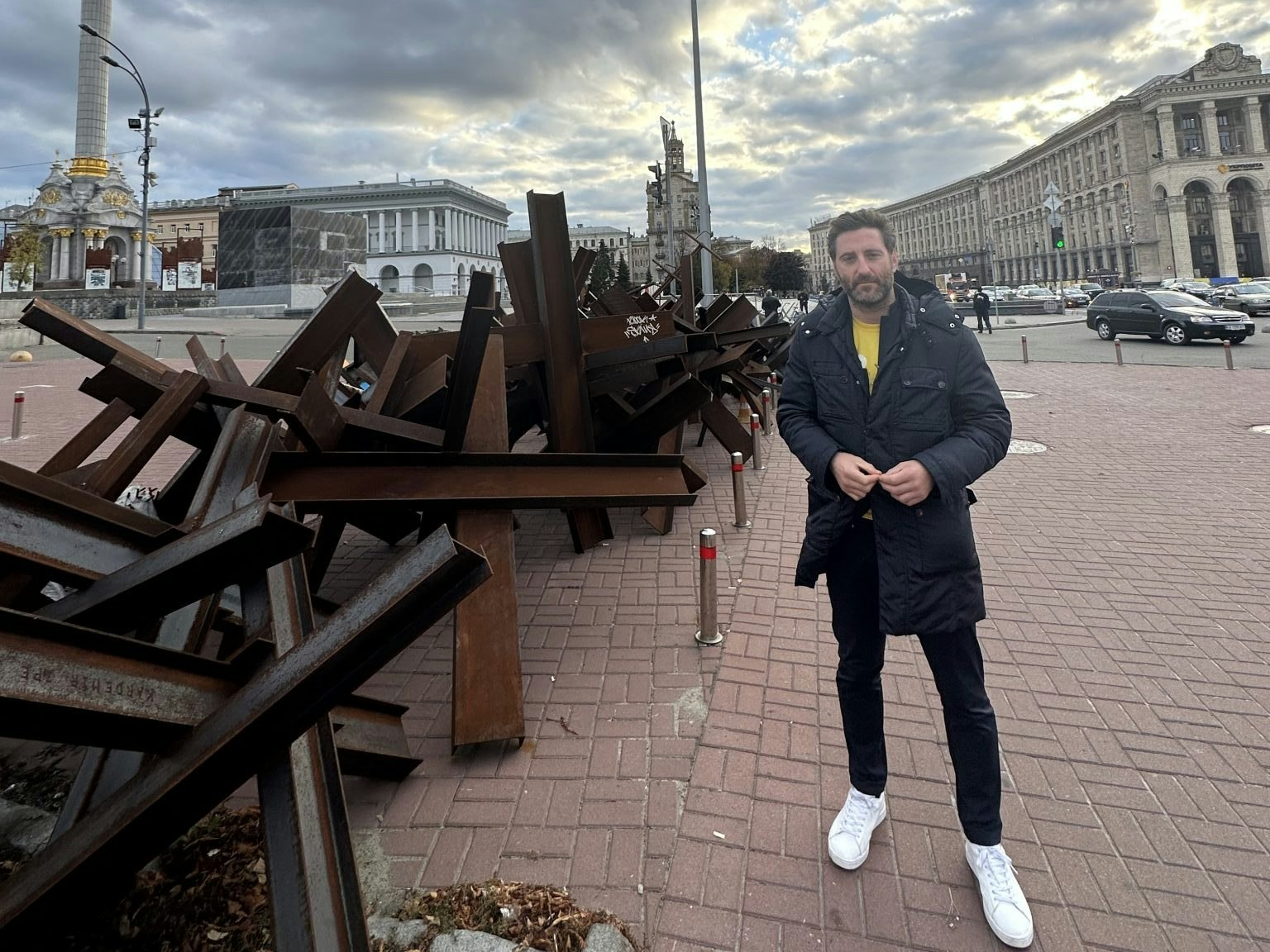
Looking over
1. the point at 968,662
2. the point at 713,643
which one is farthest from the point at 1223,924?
the point at 713,643

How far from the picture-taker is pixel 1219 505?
257 inches

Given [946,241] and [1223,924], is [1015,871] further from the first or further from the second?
[946,241]

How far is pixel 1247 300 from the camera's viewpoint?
30.9 metres

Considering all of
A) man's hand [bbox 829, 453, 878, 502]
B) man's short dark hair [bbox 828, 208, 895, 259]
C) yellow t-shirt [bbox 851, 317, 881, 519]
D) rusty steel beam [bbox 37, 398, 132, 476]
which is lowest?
rusty steel beam [bbox 37, 398, 132, 476]

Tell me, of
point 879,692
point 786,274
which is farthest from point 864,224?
point 786,274

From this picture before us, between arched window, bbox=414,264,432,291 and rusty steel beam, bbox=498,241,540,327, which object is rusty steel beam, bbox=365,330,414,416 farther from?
arched window, bbox=414,264,432,291

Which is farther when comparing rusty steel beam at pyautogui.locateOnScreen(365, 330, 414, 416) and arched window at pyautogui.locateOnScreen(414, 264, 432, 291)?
arched window at pyautogui.locateOnScreen(414, 264, 432, 291)

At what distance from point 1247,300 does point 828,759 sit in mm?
40726

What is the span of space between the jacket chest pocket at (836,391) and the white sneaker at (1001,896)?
1529 mm

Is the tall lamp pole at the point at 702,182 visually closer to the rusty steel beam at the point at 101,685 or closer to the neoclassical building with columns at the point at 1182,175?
the rusty steel beam at the point at 101,685

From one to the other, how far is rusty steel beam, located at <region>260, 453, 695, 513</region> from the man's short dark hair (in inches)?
65.4

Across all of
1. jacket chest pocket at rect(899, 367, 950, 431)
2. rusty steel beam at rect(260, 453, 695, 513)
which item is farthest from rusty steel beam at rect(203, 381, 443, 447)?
jacket chest pocket at rect(899, 367, 950, 431)

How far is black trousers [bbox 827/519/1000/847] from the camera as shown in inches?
85.9

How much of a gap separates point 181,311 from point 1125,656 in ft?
188
